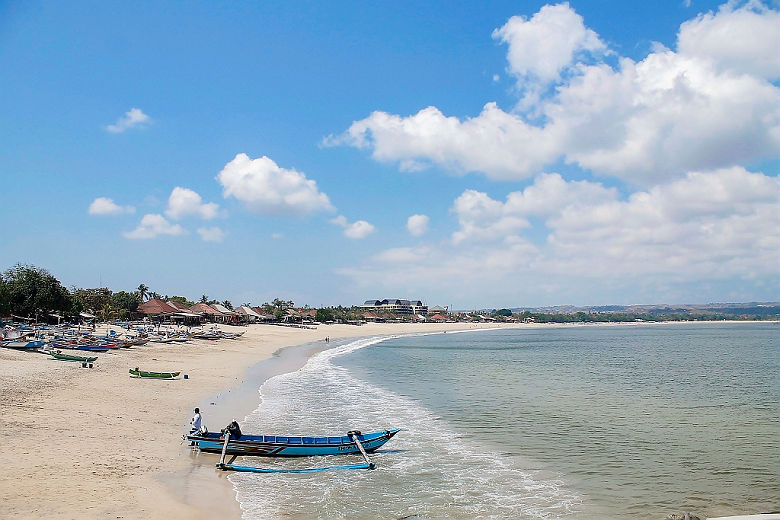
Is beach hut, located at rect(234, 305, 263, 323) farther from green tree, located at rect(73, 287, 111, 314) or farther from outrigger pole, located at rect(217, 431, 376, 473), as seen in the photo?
outrigger pole, located at rect(217, 431, 376, 473)

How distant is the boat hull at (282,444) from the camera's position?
591 inches

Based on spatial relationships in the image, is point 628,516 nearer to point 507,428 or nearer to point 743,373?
point 507,428

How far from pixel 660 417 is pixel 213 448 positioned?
18275 mm

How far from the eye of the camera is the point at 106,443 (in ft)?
48.3

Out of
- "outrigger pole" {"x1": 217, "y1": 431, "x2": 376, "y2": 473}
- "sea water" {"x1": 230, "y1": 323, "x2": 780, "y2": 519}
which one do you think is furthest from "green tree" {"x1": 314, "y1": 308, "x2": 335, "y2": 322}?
"outrigger pole" {"x1": 217, "y1": 431, "x2": 376, "y2": 473}

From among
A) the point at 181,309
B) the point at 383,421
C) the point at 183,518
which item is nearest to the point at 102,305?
the point at 181,309

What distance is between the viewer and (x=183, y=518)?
10.5 metres

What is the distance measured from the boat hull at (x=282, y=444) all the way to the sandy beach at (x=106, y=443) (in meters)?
0.44

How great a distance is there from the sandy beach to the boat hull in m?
0.44

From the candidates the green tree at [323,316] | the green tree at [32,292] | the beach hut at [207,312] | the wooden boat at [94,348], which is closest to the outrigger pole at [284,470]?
the wooden boat at [94,348]

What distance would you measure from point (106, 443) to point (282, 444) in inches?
185

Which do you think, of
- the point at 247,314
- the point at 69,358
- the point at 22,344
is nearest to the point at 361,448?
the point at 69,358

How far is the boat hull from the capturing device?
49.3ft

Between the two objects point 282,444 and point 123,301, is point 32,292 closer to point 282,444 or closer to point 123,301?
point 123,301
